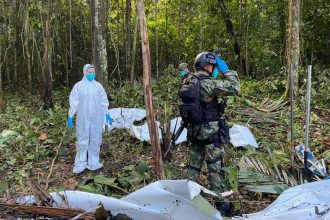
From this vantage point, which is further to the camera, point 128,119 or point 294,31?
point 294,31

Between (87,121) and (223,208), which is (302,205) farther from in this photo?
(87,121)

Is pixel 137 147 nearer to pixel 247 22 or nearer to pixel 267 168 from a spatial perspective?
pixel 267 168

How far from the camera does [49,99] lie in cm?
1243

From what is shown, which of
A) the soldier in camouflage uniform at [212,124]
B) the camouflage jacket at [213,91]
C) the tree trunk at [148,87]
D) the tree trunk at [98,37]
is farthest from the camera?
the tree trunk at [98,37]

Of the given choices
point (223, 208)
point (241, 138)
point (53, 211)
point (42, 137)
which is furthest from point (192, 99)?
point (42, 137)

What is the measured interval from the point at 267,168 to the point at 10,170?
4494 millimetres

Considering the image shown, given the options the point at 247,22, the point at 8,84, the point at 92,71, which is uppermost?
the point at 247,22

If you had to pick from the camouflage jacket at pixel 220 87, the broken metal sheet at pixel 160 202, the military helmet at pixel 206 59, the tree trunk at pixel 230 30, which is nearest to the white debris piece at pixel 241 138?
the camouflage jacket at pixel 220 87

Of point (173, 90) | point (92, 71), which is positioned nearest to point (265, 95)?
point (173, 90)

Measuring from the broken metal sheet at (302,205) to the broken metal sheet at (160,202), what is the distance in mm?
659

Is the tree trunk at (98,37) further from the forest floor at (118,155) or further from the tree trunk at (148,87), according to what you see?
the tree trunk at (148,87)

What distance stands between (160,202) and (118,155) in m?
4.46

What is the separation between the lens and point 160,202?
3156 mm

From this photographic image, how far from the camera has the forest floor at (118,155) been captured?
579 centimetres
